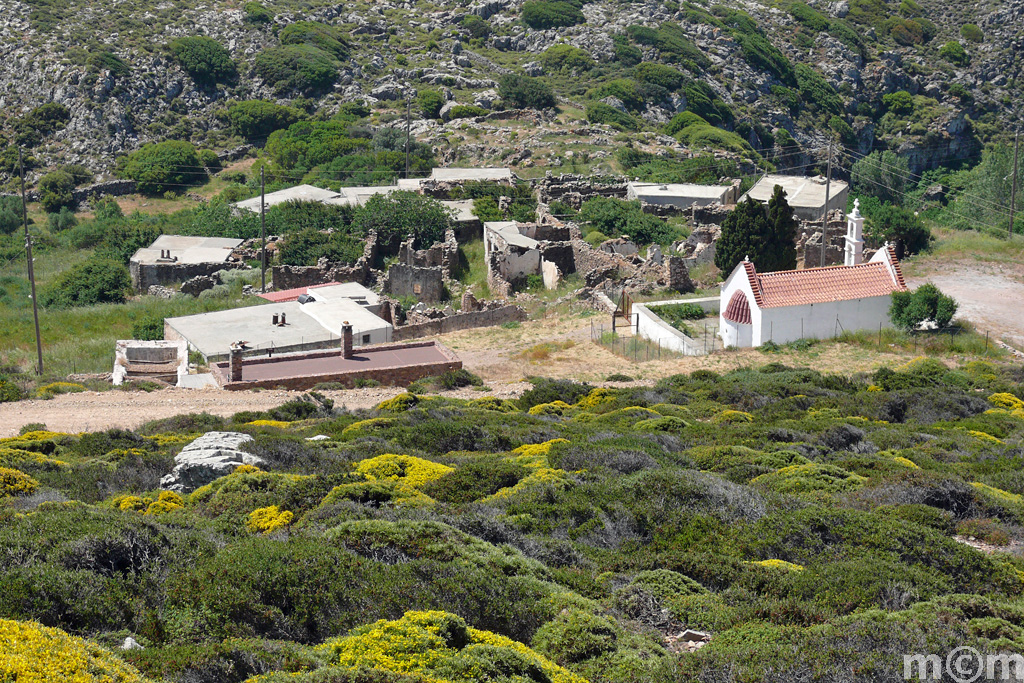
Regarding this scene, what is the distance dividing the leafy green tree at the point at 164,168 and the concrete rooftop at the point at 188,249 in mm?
14962

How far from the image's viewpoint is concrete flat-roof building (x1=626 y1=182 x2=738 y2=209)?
174 ft

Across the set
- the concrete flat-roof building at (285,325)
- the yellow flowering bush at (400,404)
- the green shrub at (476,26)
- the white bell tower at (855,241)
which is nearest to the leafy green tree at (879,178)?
the white bell tower at (855,241)

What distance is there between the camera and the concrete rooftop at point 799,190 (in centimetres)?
5284

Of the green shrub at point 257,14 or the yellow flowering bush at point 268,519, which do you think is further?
the green shrub at point 257,14

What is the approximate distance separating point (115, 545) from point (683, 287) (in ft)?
105

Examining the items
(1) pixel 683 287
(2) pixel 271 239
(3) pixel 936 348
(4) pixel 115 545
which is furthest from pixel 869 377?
(2) pixel 271 239

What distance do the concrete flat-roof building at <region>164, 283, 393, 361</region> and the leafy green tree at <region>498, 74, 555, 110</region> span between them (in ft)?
119

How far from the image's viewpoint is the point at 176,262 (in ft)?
162

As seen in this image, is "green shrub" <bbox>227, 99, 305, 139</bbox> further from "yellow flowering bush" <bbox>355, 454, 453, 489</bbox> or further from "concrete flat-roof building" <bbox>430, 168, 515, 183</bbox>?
"yellow flowering bush" <bbox>355, 454, 453, 489</bbox>

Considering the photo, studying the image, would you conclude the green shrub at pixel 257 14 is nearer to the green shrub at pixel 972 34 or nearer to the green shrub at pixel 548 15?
the green shrub at pixel 548 15

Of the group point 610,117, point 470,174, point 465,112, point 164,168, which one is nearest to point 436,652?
point 470,174

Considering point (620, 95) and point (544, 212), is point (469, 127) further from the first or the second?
point (544, 212)

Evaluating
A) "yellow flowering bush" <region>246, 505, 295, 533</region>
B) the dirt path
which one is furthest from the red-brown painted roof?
"yellow flowering bush" <region>246, 505, 295, 533</region>

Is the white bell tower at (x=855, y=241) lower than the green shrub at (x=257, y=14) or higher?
lower
